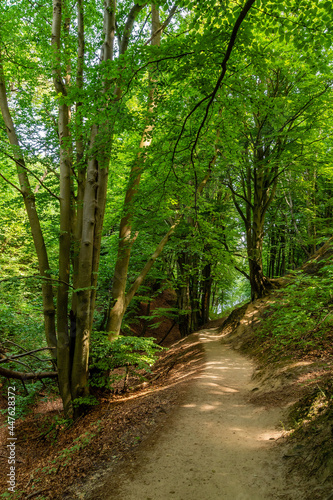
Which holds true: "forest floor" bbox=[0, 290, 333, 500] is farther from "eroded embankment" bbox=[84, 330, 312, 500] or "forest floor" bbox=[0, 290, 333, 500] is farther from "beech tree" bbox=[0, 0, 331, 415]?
"beech tree" bbox=[0, 0, 331, 415]

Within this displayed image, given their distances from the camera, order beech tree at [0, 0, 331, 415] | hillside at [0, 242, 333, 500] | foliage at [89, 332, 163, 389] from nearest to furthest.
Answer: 1. hillside at [0, 242, 333, 500]
2. beech tree at [0, 0, 331, 415]
3. foliage at [89, 332, 163, 389]

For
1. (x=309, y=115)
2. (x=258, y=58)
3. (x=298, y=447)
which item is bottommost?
(x=298, y=447)

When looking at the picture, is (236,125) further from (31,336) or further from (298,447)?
(31,336)

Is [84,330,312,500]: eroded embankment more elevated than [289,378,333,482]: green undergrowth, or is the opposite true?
[289,378,333,482]: green undergrowth

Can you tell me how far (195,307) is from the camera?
→ 16.2m

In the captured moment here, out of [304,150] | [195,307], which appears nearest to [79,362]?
[304,150]

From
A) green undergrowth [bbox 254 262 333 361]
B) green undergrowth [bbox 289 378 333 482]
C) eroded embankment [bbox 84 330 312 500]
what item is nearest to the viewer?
green undergrowth [bbox 289 378 333 482]

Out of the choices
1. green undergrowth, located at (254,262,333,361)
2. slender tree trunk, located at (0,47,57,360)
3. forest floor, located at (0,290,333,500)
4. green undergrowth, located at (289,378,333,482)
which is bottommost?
forest floor, located at (0,290,333,500)

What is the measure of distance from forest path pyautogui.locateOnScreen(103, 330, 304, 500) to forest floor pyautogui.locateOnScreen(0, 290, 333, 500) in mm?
12

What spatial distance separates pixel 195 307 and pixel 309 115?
10.9 meters

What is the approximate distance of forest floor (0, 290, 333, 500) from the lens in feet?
9.55

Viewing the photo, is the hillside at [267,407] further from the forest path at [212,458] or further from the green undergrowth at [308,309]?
the forest path at [212,458]

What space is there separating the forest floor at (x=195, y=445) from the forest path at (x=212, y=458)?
12 mm

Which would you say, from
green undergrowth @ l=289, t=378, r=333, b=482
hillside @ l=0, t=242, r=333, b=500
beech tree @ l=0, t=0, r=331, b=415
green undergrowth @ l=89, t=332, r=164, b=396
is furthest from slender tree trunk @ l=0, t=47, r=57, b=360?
green undergrowth @ l=289, t=378, r=333, b=482
